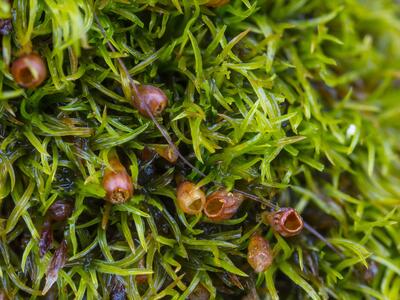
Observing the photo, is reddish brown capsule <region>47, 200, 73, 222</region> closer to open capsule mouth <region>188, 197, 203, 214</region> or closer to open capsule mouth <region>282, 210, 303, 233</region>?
open capsule mouth <region>188, 197, 203, 214</region>

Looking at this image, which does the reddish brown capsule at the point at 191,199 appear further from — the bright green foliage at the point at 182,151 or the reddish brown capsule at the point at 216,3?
the reddish brown capsule at the point at 216,3

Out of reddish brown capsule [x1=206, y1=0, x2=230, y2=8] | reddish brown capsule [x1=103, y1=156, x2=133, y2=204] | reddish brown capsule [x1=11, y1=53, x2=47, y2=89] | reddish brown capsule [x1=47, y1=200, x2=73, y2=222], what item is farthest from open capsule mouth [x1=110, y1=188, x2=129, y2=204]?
reddish brown capsule [x1=206, y1=0, x2=230, y2=8]

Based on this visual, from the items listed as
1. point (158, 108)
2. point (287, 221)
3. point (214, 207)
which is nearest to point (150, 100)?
point (158, 108)

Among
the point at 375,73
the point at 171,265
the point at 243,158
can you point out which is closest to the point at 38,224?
the point at 171,265

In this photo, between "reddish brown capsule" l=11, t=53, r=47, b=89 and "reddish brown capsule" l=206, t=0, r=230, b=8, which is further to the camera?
"reddish brown capsule" l=206, t=0, r=230, b=8

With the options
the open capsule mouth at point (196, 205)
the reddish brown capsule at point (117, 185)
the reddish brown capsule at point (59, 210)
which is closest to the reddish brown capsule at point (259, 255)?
the open capsule mouth at point (196, 205)

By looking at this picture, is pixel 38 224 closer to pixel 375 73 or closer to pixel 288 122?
pixel 288 122

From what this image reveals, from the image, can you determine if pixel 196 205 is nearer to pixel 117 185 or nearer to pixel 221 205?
pixel 221 205
